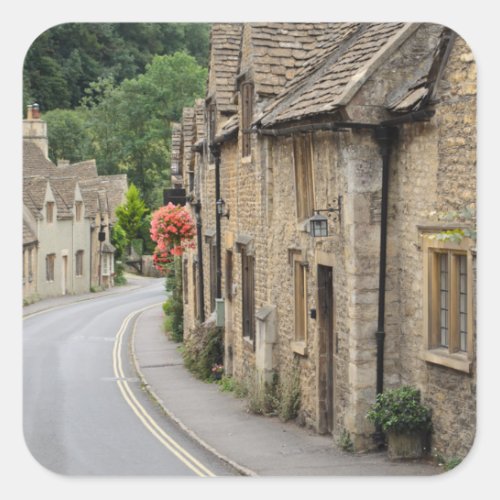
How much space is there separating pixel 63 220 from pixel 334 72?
4.04 m

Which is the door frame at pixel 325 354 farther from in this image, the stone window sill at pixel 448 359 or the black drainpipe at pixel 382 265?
the stone window sill at pixel 448 359

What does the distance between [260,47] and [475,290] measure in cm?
627

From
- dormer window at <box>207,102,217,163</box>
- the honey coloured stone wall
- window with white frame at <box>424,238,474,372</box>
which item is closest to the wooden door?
the honey coloured stone wall

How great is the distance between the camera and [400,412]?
12.3 meters

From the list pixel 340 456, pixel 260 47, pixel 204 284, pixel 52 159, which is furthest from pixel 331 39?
pixel 204 284

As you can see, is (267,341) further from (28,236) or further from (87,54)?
(87,54)

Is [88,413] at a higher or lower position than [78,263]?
lower

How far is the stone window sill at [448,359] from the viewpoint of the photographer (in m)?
11.4

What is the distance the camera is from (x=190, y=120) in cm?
1922

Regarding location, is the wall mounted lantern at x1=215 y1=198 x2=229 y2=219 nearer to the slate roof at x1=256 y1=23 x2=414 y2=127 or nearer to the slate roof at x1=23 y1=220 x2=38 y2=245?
the slate roof at x1=256 y1=23 x2=414 y2=127

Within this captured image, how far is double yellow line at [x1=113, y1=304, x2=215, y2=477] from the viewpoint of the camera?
1231 centimetres

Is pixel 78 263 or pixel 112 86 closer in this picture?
pixel 112 86

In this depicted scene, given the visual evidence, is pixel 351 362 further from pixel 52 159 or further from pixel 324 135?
pixel 52 159

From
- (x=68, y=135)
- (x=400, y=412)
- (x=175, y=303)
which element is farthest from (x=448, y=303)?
(x=175, y=303)
